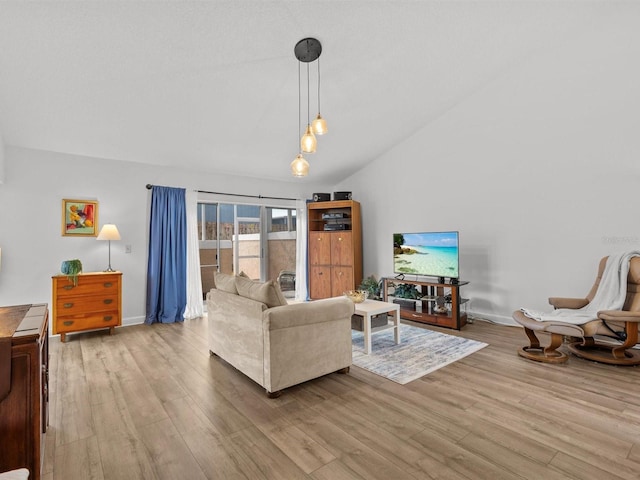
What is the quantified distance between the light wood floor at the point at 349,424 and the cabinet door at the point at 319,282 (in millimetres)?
3162

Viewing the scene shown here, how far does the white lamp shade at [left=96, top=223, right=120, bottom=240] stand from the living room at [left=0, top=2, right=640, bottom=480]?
351 mm

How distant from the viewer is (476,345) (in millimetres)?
3516

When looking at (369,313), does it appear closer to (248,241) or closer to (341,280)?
(341,280)

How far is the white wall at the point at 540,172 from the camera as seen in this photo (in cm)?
347

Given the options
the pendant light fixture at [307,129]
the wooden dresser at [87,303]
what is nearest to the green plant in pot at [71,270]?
the wooden dresser at [87,303]

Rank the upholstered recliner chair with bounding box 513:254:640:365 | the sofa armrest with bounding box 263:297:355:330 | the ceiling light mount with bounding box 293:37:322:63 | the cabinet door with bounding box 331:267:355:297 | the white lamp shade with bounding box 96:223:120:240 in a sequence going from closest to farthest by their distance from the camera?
the sofa armrest with bounding box 263:297:355:330
the upholstered recliner chair with bounding box 513:254:640:365
the ceiling light mount with bounding box 293:37:322:63
the white lamp shade with bounding box 96:223:120:240
the cabinet door with bounding box 331:267:355:297

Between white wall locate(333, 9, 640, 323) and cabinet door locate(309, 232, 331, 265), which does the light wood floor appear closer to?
white wall locate(333, 9, 640, 323)

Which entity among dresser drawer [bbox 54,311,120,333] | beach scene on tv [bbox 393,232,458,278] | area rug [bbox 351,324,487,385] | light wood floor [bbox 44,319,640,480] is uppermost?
beach scene on tv [bbox 393,232,458,278]

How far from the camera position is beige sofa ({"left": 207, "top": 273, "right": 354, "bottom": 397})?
7.91ft

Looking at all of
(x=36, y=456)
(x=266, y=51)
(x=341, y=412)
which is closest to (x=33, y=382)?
(x=36, y=456)

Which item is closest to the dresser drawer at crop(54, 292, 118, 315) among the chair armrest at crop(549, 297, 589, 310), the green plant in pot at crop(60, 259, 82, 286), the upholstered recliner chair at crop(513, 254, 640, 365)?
the green plant in pot at crop(60, 259, 82, 286)

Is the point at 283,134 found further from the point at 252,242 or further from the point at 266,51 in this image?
the point at 252,242

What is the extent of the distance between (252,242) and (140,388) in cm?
358

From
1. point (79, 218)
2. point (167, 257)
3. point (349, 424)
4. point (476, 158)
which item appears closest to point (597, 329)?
point (349, 424)
